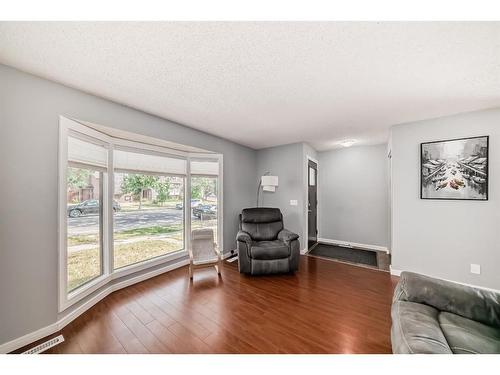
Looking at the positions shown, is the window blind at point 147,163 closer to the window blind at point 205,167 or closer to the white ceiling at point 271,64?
the window blind at point 205,167

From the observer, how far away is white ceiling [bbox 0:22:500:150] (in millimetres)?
1192

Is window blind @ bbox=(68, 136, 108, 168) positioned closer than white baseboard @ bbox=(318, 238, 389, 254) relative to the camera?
Yes

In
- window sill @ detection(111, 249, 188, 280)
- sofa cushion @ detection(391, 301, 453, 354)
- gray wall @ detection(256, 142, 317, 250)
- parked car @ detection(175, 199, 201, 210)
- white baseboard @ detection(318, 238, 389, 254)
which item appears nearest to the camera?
→ sofa cushion @ detection(391, 301, 453, 354)

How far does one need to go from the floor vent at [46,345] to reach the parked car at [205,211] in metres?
2.20

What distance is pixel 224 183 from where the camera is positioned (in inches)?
150

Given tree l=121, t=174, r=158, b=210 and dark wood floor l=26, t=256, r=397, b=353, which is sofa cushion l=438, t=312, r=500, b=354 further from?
tree l=121, t=174, r=158, b=210

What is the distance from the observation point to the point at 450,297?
51.8 inches

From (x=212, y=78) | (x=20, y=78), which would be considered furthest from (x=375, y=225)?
(x=20, y=78)

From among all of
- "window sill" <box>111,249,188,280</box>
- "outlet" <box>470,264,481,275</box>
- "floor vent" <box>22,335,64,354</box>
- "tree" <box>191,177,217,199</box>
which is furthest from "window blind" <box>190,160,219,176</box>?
"outlet" <box>470,264,481,275</box>

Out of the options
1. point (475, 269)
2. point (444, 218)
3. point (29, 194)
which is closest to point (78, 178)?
point (29, 194)

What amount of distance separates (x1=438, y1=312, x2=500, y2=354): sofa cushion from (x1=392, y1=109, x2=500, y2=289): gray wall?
1.84 metres

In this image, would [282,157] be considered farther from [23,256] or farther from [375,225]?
[23,256]

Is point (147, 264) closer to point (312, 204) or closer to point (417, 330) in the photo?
point (417, 330)

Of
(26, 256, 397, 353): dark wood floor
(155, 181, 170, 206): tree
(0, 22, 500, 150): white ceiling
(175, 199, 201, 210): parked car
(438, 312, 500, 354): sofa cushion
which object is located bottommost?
(26, 256, 397, 353): dark wood floor
